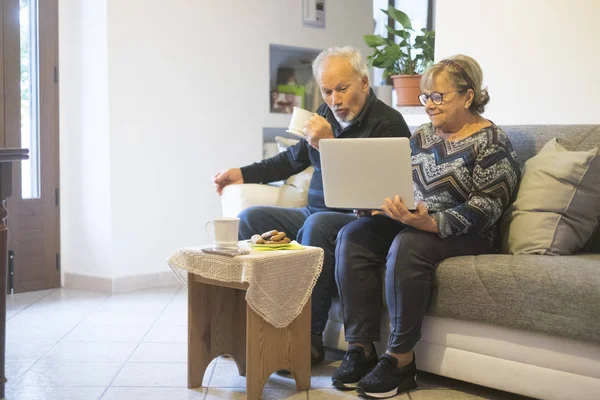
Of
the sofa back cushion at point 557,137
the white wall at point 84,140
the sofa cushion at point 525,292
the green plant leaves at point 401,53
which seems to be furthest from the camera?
the white wall at point 84,140

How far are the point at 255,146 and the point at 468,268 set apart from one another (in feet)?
8.48

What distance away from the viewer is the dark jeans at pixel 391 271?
7.69ft

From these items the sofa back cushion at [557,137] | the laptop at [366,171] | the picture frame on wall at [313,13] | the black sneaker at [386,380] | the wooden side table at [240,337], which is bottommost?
the black sneaker at [386,380]

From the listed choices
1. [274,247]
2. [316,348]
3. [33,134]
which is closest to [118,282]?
[33,134]

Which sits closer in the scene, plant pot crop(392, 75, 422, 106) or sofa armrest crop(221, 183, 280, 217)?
sofa armrest crop(221, 183, 280, 217)

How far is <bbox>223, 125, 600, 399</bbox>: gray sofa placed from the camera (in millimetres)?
2078

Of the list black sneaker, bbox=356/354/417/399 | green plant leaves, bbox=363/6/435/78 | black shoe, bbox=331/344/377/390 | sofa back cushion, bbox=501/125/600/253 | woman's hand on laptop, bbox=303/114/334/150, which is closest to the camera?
black sneaker, bbox=356/354/417/399

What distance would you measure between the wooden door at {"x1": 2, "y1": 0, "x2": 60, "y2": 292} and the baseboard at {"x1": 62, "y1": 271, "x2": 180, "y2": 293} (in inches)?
3.9

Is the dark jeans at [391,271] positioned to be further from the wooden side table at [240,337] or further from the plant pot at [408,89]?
the plant pot at [408,89]

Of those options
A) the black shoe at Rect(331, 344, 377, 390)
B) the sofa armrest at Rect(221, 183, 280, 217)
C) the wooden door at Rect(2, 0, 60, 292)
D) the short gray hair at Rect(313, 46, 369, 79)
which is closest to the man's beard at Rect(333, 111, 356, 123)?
the short gray hair at Rect(313, 46, 369, 79)

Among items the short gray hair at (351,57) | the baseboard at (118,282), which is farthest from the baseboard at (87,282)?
the short gray hair at (351,57)

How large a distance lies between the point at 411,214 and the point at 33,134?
257cm

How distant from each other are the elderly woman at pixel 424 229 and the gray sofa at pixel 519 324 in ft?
0.28

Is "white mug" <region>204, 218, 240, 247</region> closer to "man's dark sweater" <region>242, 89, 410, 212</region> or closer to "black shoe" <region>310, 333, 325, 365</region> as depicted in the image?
"black shoe" <region>310, 333, 325, 365</region>
